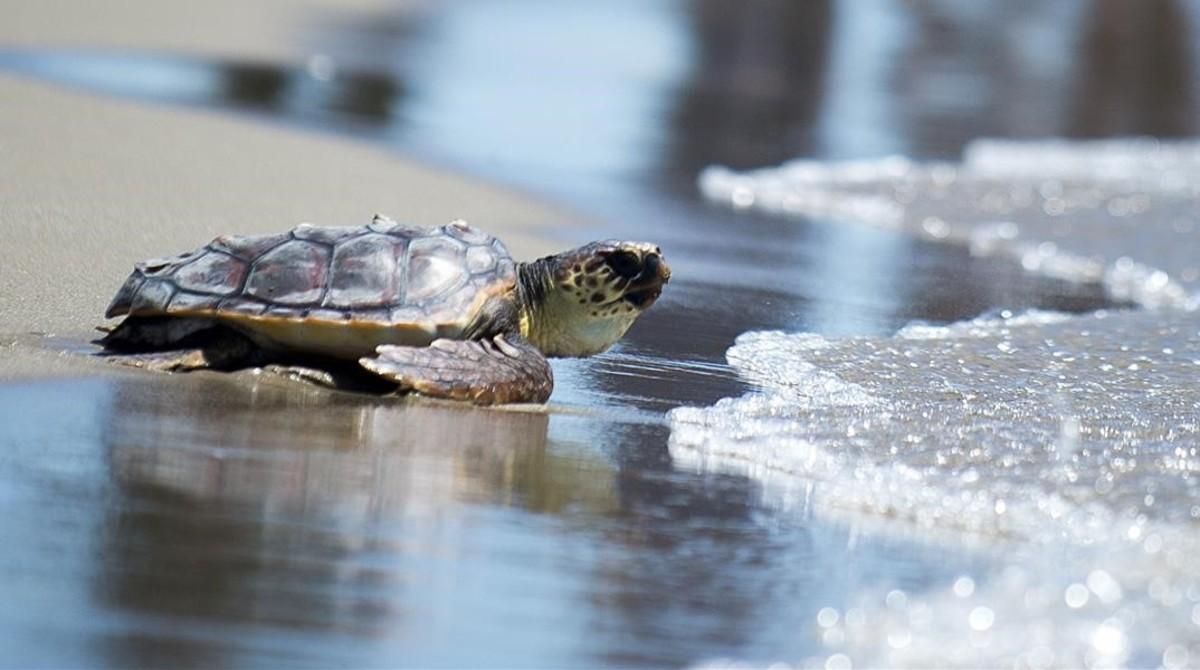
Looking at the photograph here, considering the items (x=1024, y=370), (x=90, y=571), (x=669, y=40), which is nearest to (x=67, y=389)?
(x=90, y=571)

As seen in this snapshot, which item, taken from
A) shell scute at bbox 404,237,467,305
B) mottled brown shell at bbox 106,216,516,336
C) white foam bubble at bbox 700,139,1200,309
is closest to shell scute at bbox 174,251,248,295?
mottled brown shell at bbox 106,216,516,336

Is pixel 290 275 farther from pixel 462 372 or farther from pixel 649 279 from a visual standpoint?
pixel 649 279

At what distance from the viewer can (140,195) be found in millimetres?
7289

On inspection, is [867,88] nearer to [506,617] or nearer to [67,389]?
[67,389]

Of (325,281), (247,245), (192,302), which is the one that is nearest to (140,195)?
(247,245)

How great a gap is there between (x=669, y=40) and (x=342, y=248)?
1585 centimetres

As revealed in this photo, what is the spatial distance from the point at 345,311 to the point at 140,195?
278 centimetres

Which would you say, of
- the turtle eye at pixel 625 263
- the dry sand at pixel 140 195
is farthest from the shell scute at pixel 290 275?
the turtle eye at pixel 625 263

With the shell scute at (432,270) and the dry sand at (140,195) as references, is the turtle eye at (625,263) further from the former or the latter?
the dry sand at (140,195)

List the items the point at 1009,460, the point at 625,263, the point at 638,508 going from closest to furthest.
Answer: the point at 638,508 → the point at 1009,460 → the point at 625,263

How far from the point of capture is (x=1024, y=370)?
19.6ft

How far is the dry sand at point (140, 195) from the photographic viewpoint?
5539mm

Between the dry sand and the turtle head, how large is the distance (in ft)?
4.35

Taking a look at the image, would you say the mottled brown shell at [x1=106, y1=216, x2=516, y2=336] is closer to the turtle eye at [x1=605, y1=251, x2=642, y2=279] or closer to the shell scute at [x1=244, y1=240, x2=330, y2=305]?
the shell scute at [x1=244, y1=240, x2=330, y2=305]
